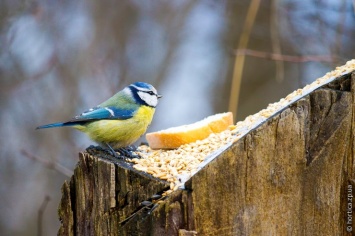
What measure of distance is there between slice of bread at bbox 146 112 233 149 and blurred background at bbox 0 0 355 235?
147 centimetres

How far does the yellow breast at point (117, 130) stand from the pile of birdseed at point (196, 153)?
32 centimetres

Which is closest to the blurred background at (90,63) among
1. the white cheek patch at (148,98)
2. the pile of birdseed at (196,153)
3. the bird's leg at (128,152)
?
the white cheek patch at (148,98)

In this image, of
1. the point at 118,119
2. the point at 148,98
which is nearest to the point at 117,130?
the point at 118,119

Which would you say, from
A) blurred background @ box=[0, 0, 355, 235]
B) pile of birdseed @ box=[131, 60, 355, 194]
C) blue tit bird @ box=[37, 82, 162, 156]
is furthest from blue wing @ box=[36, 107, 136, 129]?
blurred background @ box=[0, 0, 355, 235]

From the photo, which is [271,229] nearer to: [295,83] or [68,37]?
[68,37]

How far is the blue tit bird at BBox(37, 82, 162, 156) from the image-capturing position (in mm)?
3023

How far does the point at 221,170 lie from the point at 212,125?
106 cm

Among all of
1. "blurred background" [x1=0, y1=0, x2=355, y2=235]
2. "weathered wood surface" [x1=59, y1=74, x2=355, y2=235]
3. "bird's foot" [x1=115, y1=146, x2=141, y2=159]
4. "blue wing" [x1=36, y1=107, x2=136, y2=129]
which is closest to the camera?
"weathered wood surface" [x1=59, y1=74, x2=355, y2=235]

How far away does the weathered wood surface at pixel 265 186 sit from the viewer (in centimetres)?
192

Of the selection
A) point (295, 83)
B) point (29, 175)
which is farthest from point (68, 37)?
point (295, 83)

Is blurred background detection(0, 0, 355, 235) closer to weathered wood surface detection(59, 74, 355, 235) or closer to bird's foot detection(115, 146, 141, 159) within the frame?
bird's foot detection(115, 146, 141, 159)

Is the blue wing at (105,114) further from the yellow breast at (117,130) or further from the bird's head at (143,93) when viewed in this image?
the bird's head at (143,93)

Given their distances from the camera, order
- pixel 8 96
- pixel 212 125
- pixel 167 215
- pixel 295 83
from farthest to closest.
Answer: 1. pixel 295 83
2. pixel 8 96
3. pixel 212 125
4. pixel 167 215

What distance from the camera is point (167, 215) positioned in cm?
192
